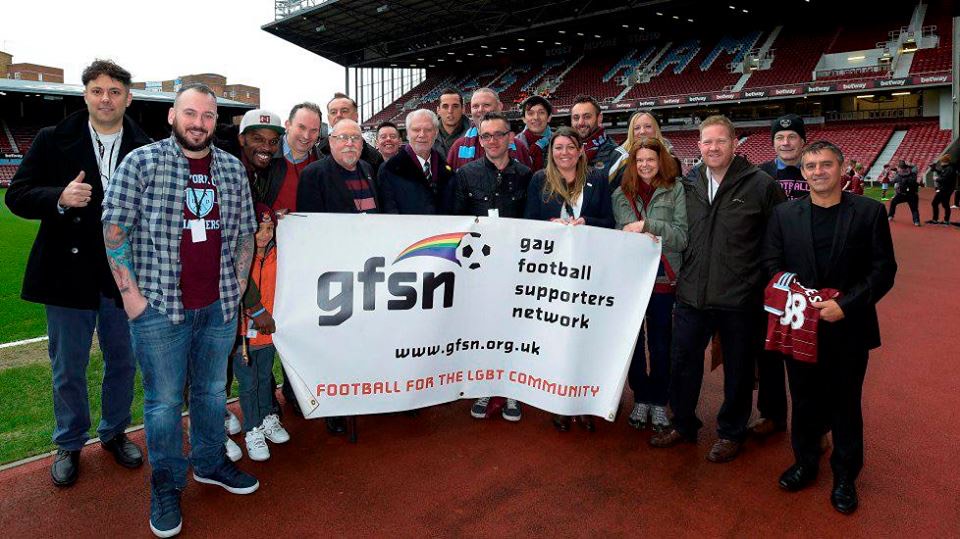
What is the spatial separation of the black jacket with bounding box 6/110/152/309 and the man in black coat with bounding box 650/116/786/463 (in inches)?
130

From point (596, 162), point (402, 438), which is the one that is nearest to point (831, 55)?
point (596, 162)

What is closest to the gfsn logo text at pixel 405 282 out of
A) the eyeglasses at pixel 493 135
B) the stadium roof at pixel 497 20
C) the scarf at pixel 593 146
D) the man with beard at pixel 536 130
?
the eyeglasses at pixel 493 135

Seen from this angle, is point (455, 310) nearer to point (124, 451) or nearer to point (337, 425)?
point (337, 425)

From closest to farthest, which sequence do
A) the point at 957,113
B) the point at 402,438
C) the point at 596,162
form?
the point at 402,438, the point at 596,162, the point at 957,113

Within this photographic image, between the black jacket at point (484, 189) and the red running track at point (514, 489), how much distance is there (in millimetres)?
1480

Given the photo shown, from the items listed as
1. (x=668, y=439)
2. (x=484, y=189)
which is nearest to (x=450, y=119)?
(x=484, y=189)

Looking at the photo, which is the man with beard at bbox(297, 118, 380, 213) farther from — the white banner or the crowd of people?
the white banner

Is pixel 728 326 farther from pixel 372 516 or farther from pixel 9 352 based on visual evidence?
pixel 9 352

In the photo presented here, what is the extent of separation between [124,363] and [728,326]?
3562 mm

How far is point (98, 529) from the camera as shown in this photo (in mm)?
2721

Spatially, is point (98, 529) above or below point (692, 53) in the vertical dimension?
below

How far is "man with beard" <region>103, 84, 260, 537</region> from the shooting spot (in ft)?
8.46

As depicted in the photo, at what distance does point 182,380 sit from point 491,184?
223 cm

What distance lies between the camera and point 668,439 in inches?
→ 141
